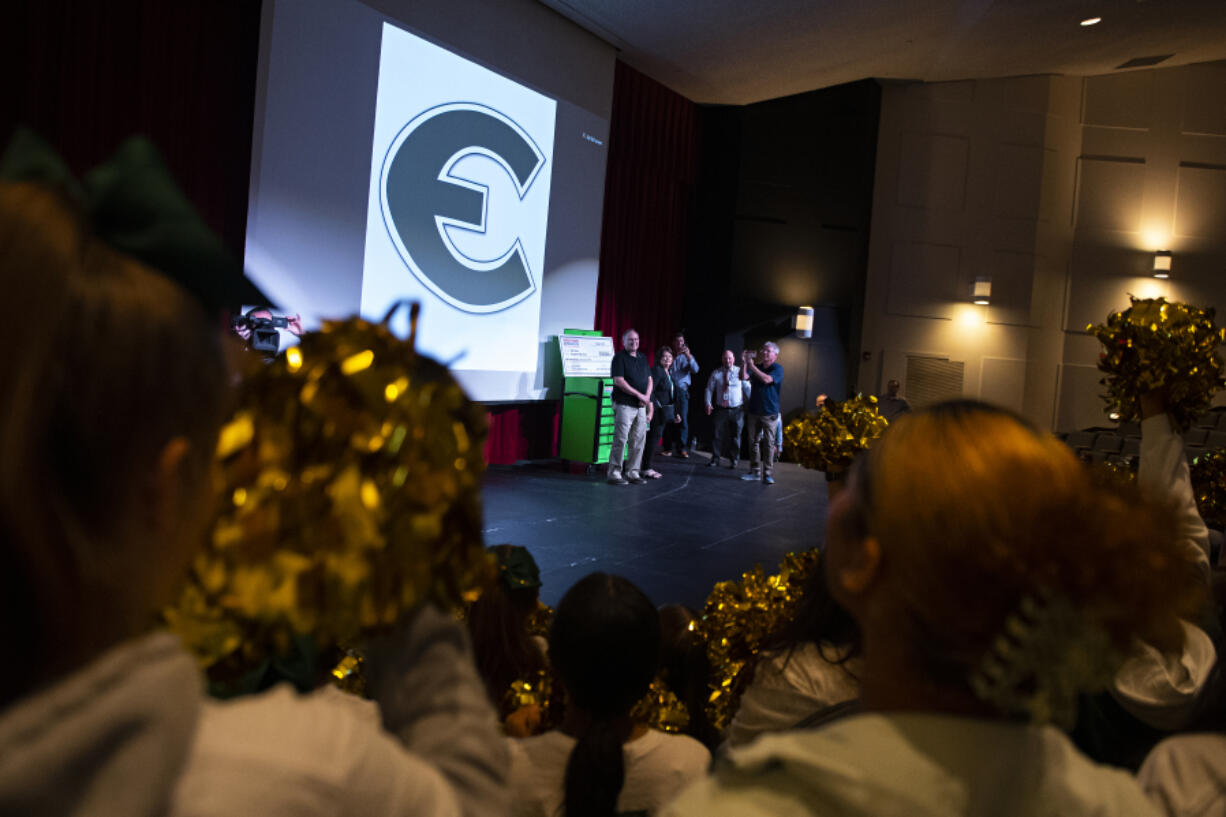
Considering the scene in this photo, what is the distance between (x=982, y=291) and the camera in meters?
10.9

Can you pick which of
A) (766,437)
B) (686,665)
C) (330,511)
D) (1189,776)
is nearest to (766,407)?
(766,437)

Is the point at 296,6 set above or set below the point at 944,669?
above

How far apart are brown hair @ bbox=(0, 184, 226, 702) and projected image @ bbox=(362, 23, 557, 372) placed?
537 centimetres

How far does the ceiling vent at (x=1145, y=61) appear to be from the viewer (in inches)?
397

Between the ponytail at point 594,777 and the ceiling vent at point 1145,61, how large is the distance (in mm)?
11482

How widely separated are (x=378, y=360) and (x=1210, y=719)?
951 mm

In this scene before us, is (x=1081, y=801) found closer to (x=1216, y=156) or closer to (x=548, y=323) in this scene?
(x=548, y=323)

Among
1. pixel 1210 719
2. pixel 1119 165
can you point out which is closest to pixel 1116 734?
pixel 1210 719

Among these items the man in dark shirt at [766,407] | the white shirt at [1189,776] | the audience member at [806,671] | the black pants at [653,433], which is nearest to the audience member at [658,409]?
the black pants at [653,433]

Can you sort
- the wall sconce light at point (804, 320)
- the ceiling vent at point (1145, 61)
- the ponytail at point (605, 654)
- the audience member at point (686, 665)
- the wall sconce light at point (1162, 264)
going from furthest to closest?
the wall sconce light at point (804, 320)
the wall sconce light at point (1162, 264)
the ceiling vent at point (1145, 61)
the audience member at point (686, 665)
the ponytail at point (605, 654)

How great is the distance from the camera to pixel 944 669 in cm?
67

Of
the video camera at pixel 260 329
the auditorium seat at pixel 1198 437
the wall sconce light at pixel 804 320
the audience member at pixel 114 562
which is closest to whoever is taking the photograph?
the audience member at pixel 114 562

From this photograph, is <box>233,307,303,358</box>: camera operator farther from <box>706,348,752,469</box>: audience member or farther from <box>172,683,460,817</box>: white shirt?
<box>706,348,752,469</box>: audience member

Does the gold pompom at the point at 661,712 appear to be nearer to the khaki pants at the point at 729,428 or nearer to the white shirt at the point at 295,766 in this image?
the white shirt at the point at 295,766
